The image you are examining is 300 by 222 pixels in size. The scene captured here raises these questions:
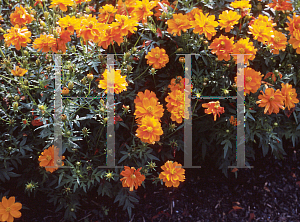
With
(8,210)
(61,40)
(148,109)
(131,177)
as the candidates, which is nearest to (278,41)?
(148,109)

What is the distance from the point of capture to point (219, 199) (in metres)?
2.92

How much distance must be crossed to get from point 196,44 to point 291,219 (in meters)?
1.97

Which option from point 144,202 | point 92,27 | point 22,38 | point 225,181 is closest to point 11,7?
point 22,38

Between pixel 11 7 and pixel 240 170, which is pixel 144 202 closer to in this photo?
pixel 240 170

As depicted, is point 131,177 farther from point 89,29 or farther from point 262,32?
point 262,32

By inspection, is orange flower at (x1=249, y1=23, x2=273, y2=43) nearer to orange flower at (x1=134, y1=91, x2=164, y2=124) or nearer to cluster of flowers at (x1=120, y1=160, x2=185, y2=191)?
orange flower at (x1=134, y1=91, x2=164, y2=124)

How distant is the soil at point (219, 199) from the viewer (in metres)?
2.76

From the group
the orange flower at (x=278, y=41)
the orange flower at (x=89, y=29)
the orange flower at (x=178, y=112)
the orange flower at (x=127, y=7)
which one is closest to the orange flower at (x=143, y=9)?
the orange flower at (x=127, y=7)

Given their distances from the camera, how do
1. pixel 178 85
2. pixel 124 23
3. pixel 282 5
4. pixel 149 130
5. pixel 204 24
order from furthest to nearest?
pixel 282 5 → pixel 178 85 → pixel 204 24 → pixel 124 23 → pixel 149 130

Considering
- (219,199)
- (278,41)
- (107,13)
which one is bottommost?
(219,199)

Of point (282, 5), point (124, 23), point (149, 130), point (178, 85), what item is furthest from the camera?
point (282, 5)

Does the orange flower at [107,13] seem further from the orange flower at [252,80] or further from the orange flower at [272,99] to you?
the orange flower at [272,99]

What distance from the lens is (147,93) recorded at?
228 centimetres

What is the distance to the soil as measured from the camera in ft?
9.04
